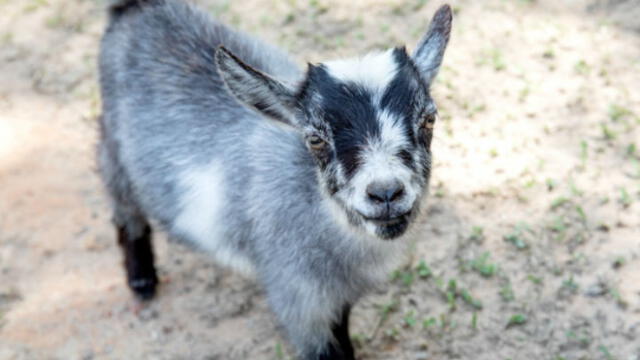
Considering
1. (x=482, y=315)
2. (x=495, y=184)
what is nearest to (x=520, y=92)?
(x=495, y=184)

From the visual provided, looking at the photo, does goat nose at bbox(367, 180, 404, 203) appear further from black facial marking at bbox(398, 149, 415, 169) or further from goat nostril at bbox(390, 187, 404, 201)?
black facial marking at bbox(398, 149, 415, 169)

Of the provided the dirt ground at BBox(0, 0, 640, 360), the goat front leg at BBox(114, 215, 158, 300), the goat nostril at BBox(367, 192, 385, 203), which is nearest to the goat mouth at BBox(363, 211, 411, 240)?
the goat nostril at BBox(367, 192, 385, 203)

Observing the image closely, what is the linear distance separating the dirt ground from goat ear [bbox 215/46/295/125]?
154cm

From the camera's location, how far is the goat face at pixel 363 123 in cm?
311

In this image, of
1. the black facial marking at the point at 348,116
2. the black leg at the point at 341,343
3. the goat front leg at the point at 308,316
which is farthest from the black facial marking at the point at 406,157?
the black leg at the point at 341,343

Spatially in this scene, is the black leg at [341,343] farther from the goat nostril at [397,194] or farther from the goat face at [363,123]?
the goat nostril at [397,194]

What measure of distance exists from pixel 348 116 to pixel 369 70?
0.27 m

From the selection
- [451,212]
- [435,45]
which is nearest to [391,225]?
[435,45]

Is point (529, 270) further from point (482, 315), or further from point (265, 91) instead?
point (265, 91)

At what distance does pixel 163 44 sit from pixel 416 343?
216cm

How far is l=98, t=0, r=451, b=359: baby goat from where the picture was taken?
3225mm

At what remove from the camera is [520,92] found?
18.7 ft

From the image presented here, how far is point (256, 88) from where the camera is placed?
3.41 m

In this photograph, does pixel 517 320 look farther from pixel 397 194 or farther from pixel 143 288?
pixel 143 288
